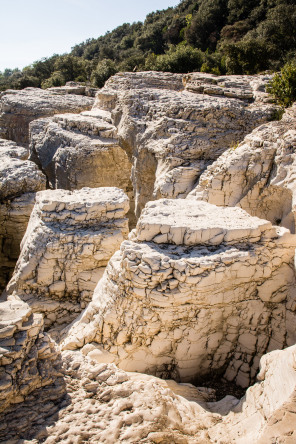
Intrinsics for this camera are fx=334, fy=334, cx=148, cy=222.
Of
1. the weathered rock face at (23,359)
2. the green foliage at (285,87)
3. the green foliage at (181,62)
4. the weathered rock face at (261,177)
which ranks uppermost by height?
the green foliage at (181,62)

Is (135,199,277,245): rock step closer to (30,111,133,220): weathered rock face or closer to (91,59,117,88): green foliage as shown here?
(30,111,133,220): weathered rock face

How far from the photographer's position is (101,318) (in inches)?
170

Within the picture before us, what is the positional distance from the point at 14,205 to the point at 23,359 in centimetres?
512

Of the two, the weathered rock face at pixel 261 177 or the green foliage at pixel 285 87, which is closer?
the weathered rock face at pixel 261 177

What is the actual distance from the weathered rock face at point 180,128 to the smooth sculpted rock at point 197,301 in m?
3.21

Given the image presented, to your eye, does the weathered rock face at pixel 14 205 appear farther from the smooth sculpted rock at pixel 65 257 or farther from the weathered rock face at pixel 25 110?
the weathered rock face at pixel 25 110

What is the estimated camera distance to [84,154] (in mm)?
9641

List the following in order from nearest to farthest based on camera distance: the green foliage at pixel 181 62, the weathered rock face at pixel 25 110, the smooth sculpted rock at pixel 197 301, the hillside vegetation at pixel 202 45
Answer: the smooth sculpted rock at pixel 197 301 < the weathered rock face at pixel 25 110 < the hillside vegetation at pixel 202 45 < the green foliage at pixel 181 62

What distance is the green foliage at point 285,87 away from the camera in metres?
7.83

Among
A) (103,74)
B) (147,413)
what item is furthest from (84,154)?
(103,74)

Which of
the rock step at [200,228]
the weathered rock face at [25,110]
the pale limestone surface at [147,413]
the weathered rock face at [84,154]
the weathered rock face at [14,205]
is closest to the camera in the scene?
the pale limestone surface at [147,413]

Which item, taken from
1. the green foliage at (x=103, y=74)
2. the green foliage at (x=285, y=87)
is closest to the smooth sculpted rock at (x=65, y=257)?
the green foliage at (x=285, y=87)

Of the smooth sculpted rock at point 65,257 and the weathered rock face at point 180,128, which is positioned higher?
the weathered rock face at point 180,128

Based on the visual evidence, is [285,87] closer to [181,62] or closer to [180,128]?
[180,128]
